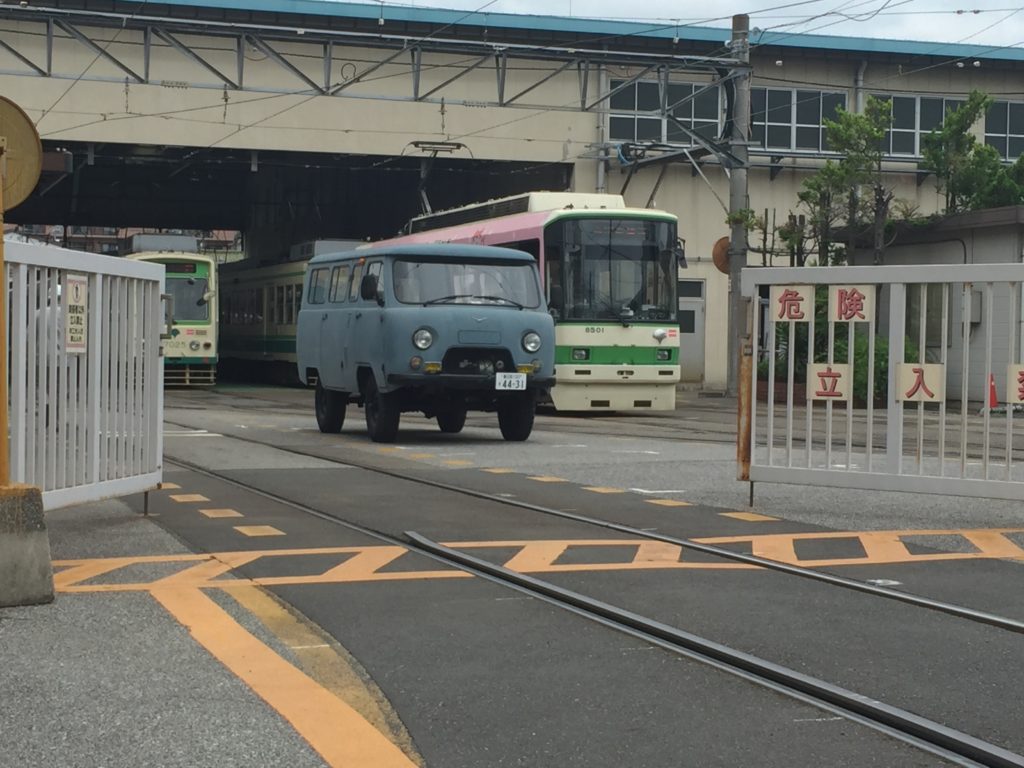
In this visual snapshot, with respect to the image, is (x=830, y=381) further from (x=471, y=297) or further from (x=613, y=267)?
(x=613, y=267)

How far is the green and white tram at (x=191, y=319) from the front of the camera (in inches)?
1412

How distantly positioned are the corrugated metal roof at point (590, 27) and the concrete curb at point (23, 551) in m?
30.7

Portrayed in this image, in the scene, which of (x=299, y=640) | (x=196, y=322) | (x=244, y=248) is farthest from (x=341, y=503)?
(x=244, y=248)

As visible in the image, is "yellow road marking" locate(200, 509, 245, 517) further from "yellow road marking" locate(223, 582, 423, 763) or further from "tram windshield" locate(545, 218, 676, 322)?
"tram windshield" locate(545, 218, 676, 322)

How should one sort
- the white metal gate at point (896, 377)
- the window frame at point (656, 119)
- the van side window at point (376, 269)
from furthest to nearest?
Result: the window frame at point (656, 119)
the van side window at point (376, 269)
the white metal gate at point (896, 377)

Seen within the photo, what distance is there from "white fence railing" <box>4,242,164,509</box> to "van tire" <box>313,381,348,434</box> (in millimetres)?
8857

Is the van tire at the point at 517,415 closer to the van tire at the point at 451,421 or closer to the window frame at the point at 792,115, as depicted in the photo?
the van tire at the point at 451,421

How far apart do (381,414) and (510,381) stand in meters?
1.46

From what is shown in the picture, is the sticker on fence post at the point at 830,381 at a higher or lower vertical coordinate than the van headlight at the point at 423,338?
lower

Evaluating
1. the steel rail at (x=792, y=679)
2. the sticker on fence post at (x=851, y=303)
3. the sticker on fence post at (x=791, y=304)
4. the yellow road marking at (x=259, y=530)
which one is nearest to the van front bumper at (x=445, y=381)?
→ the sticker on fence post at (x=791, y=304)

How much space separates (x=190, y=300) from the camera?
3638cm

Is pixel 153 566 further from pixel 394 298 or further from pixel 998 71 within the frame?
pixel 998 71

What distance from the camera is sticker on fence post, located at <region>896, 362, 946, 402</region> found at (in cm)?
956

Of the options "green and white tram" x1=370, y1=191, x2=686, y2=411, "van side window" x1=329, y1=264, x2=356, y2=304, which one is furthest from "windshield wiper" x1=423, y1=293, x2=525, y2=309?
"green and white tram" x1=370, y1=191, x2=686, y2=411
